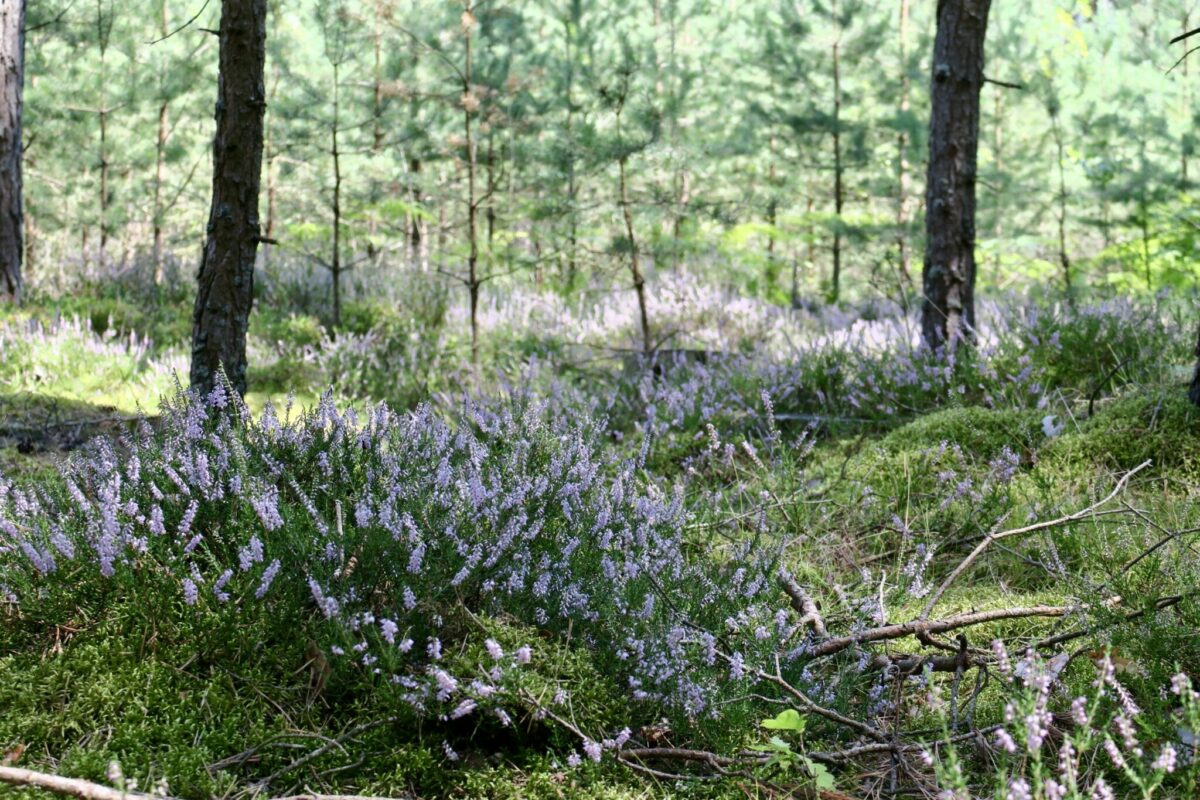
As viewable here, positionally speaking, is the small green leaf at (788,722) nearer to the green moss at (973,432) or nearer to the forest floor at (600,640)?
the forest floor at (600,640)

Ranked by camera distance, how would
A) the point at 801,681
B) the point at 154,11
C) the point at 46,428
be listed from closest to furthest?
the point at 801,681 < the point at 46,428 < the point at 154,11

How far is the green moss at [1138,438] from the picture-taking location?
13.8 feet

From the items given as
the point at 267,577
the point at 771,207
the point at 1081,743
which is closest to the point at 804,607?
the point at 1081,743

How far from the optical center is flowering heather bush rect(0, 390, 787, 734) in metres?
2.36

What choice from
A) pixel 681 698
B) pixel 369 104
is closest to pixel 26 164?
pixel 369 104

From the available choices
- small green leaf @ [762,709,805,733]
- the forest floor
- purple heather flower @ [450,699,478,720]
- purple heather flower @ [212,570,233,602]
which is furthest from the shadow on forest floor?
small green leaf @ [762,709,805,733]

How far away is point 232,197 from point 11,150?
5.94 meters

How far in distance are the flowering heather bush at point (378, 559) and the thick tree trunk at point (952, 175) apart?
12.6 ft

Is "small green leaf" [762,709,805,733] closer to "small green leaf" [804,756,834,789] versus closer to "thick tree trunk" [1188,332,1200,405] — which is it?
"small green leaf" [804,756,834,789]

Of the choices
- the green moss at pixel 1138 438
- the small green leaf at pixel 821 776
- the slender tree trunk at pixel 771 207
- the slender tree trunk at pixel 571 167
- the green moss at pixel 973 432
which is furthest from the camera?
the slender tree trunk at pixel 771 207

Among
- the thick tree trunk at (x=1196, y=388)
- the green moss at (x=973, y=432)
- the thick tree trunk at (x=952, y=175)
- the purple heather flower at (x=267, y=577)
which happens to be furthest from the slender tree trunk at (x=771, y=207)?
the purple heather flower at (x=267, y=577)

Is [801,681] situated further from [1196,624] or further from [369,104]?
[369,104]

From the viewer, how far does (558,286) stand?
41.4 ft

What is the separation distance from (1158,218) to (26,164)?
17.3m
